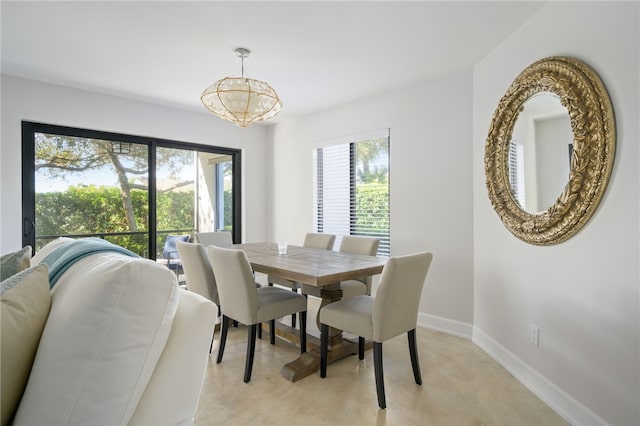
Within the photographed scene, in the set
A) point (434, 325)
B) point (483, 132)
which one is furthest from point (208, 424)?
point (483, 132)

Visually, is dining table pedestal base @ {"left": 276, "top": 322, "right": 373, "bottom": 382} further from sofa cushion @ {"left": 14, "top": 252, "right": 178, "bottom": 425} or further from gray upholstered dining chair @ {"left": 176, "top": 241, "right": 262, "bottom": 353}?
sofa cushion @ {"left": 14, "top": 252, "right": 178, "bottom": 425}

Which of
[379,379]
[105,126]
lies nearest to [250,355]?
[379,379]

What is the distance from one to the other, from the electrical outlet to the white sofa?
6.94 feet

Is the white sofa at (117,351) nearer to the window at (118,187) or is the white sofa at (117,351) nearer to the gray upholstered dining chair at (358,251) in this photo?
the gray upholstered dining chair at (358,251)

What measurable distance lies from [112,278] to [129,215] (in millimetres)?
3456

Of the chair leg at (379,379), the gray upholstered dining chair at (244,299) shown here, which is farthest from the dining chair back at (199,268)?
the chair leg at (379,379)

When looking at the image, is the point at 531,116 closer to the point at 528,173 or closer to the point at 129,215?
the point at 528,173

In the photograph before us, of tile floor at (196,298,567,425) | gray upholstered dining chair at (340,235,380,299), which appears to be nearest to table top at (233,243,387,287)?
gray upholstered dining chair at (340,235,380,299)

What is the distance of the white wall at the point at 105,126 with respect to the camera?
313 centimetres

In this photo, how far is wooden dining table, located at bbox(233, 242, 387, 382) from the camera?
214 centimetres

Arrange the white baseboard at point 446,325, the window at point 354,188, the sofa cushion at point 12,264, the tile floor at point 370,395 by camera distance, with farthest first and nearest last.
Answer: the window at point 354,188 < the white baseboard at point 446,325 < the tile floor at point 370,395 < the sofa cushion at point 12,264

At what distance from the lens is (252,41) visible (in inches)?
100

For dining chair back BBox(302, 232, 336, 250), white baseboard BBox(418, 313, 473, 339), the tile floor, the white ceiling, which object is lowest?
the tile floor

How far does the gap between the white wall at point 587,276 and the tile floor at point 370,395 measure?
216 millimetres
